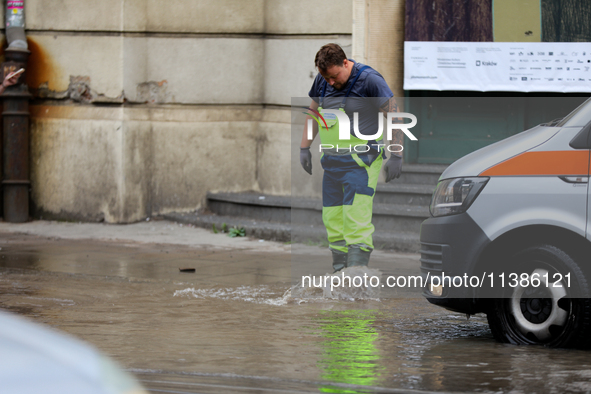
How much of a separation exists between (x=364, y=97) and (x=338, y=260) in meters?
1.52

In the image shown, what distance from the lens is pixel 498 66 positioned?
1114cm

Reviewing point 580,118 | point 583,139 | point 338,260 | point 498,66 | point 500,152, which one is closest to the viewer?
point 583,139

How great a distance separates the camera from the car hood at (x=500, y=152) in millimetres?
5707

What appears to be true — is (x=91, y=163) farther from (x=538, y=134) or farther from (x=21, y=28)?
(x=538, y=134)

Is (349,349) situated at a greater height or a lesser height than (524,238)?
lesser

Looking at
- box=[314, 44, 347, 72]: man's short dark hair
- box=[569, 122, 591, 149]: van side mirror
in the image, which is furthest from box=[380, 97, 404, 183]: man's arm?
box=[569, 122, 591, 149]: van side mirror

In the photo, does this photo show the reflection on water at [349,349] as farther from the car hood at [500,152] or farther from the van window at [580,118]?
the van window at [580,118]

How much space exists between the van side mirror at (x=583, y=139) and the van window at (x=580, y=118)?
0.05 metres

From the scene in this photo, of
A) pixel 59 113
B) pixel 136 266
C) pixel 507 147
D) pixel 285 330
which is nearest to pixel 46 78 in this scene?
pixel 59 113

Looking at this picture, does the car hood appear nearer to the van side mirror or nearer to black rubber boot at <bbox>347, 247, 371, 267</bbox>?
the van side mirror

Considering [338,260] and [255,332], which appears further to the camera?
[338,260]

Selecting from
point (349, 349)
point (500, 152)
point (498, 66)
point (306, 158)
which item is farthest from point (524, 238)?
point (498, 66)

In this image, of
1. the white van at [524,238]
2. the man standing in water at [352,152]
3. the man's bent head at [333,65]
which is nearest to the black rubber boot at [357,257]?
the man standing in water at [352,152]

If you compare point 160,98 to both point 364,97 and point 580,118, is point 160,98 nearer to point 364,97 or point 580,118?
point 364,97
